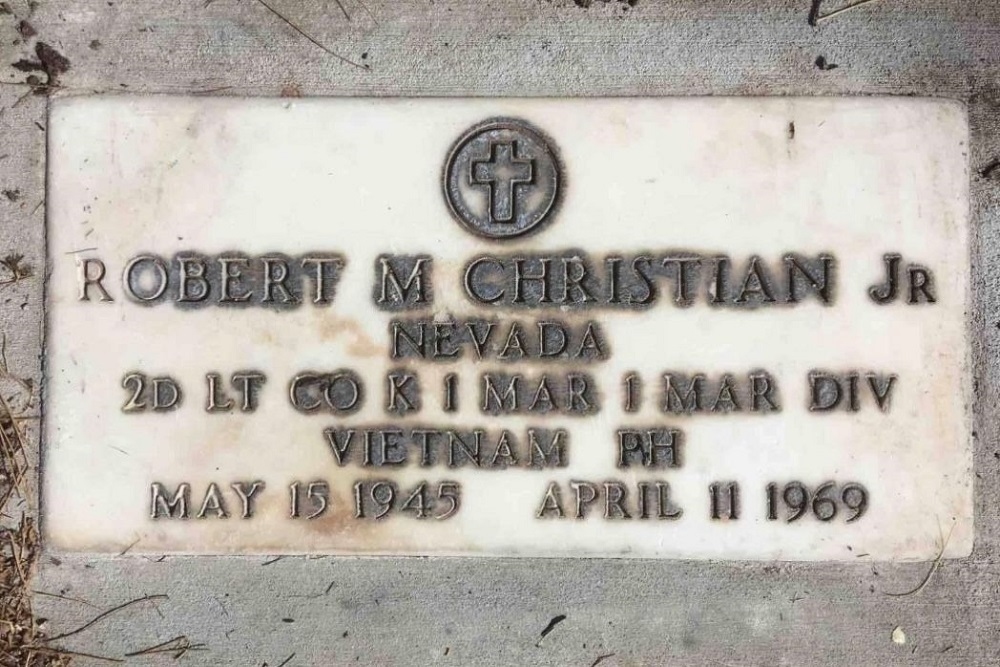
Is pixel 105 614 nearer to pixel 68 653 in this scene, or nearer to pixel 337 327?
pixel 68 653

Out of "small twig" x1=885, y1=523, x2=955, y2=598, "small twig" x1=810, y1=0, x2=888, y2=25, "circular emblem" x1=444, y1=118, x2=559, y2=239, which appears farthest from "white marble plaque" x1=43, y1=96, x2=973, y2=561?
"small twig" x1=810, y1=0, x2=888, y2=25

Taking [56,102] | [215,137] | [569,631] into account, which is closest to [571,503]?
[569,631]

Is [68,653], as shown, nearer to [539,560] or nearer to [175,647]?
→ [175,647]

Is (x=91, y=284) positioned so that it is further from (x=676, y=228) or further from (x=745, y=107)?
(x=745, y=107)

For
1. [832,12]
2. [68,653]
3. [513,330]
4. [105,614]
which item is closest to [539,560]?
[513,330]

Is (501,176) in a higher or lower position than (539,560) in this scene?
higher

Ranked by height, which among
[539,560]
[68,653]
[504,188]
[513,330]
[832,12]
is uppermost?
[832,12]
